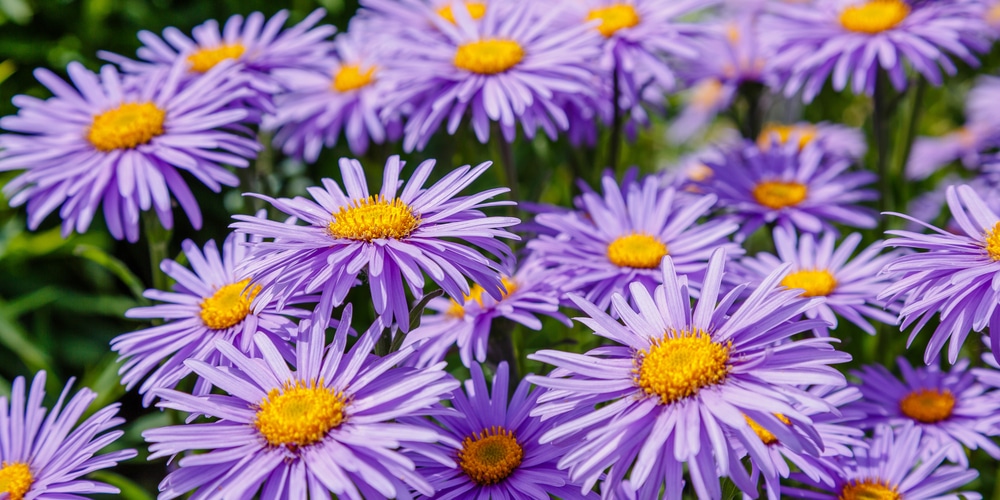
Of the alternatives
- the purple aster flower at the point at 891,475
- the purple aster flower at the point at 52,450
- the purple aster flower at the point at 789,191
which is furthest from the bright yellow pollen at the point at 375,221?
the purple aster flower at the point at 789,191

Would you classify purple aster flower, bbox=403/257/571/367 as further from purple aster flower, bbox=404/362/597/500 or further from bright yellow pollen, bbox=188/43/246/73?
bright yellow pollen, bbox=188/43/246/73

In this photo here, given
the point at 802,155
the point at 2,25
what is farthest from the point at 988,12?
the point at 2,25

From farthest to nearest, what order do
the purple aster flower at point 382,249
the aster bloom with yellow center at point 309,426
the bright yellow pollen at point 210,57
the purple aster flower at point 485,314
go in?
the bright yellow pollen at point 210,57
the purple aster flower at point 485,314
the purple aster flower at point 382,249
the aster bloom with yellow center at point 309,426

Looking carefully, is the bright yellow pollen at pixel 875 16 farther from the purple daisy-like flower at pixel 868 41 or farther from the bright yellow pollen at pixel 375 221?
the bright yellow pollen at pixel 375 221

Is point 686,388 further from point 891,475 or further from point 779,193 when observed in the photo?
point 779,193

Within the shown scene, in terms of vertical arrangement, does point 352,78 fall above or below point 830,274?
above

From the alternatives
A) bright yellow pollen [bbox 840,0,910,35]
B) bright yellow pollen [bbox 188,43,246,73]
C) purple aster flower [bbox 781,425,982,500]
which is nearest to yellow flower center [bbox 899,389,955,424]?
purple aster flower [bbox 781,425,982,500]

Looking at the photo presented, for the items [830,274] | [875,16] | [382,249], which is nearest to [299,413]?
[382,249]
